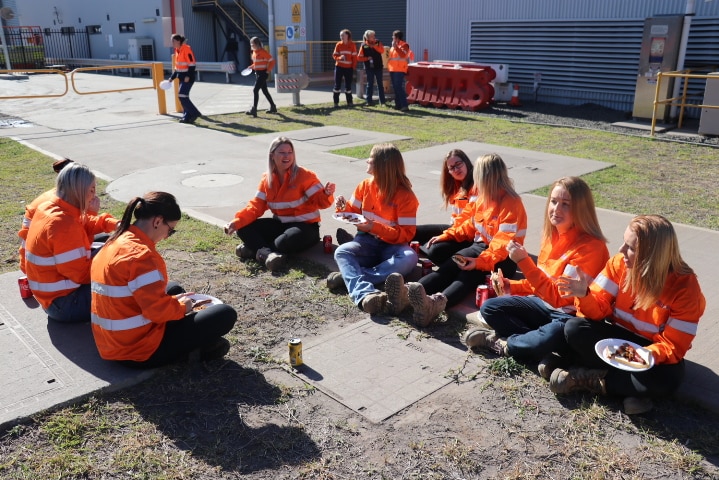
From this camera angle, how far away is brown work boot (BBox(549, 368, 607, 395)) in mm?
3836

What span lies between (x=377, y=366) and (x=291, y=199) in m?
2.52

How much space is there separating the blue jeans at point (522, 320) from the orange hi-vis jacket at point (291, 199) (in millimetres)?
2418

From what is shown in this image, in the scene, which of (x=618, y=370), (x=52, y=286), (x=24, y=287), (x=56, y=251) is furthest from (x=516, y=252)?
(x=24, y=287)

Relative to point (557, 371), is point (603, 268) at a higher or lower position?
higher

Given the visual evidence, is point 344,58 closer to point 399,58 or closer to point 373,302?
point 399,58

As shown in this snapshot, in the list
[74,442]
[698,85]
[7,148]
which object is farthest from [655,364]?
[698,85]

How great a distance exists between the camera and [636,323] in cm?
378

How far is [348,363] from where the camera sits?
437cm

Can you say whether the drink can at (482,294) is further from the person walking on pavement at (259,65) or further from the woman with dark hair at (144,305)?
the person walking on pavement at (259,65)

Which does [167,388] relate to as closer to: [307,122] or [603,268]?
[603,268]

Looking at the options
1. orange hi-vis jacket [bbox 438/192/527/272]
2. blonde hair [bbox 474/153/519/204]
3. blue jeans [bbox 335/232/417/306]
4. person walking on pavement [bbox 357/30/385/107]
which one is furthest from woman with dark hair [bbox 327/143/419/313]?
person walking on pavement [bbox 357/30/385/107]

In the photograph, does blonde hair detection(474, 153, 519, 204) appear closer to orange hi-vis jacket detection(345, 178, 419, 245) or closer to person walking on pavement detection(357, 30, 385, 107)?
orange hi-vis jacket detection(345, 178, 419, 245)

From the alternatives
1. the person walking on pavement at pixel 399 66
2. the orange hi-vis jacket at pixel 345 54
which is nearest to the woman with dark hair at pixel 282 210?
the person walking on pavement at pixel 399 66

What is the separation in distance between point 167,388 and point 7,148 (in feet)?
32.8
